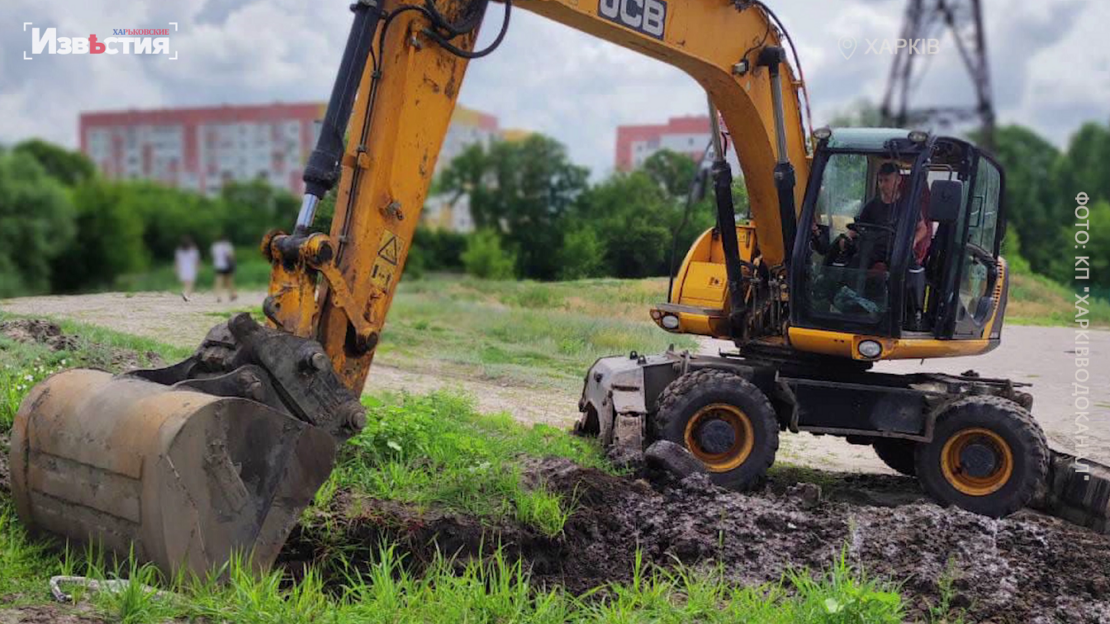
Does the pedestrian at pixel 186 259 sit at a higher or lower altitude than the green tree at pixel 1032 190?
lower

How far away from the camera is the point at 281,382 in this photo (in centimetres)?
513

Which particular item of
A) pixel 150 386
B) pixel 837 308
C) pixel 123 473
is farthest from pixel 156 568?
pixel 837 308

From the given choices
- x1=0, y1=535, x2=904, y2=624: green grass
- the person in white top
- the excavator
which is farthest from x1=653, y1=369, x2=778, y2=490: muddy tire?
the person in white top

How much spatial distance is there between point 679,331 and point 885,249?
5.27 ft

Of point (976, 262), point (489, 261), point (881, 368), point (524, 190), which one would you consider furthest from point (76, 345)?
point (524, 190)

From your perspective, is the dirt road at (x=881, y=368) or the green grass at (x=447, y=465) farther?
the dirt road at (x=881, y=368)

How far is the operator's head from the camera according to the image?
23.8 feet

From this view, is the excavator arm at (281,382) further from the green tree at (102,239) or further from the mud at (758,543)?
the green tree at (102,239)

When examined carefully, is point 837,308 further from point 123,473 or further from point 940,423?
point 123,473

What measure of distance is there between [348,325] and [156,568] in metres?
1.40

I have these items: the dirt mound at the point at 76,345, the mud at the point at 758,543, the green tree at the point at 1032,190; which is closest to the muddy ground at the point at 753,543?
the mud at the point at 758,543

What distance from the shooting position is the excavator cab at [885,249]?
7.16 metres

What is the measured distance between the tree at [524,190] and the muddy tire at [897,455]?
4838 millimetres

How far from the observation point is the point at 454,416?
26.2 ft
